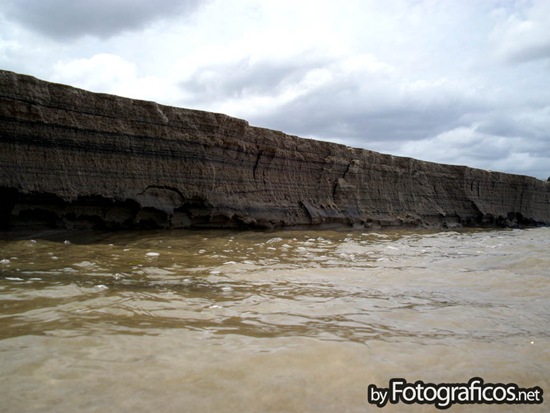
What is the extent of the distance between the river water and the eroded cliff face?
1.61m

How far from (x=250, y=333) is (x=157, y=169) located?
4.69 meters

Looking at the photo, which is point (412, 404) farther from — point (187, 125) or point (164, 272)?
point (187, 125)

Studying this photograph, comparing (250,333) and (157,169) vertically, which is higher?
(157,169)

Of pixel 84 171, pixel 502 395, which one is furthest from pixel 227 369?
pixel 84 171

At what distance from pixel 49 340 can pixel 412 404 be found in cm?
144

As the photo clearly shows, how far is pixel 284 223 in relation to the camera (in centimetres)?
798

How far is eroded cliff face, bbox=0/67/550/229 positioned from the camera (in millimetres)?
5051

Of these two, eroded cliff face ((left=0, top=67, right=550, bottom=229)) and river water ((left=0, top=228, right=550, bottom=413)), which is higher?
eroded cliff face ((left=0, top=67, right=550, bottom=229))

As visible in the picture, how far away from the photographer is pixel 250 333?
193 cm

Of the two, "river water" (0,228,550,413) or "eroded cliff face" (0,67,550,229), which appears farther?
"eroded cliff face" (0,67,550,229)

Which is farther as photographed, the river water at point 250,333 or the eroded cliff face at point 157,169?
the eroded cliff face at point 157,169

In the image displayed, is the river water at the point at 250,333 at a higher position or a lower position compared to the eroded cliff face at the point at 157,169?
lower

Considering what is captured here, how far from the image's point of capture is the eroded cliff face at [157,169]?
505 centimetres

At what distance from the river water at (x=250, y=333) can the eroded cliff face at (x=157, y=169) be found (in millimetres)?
1612
